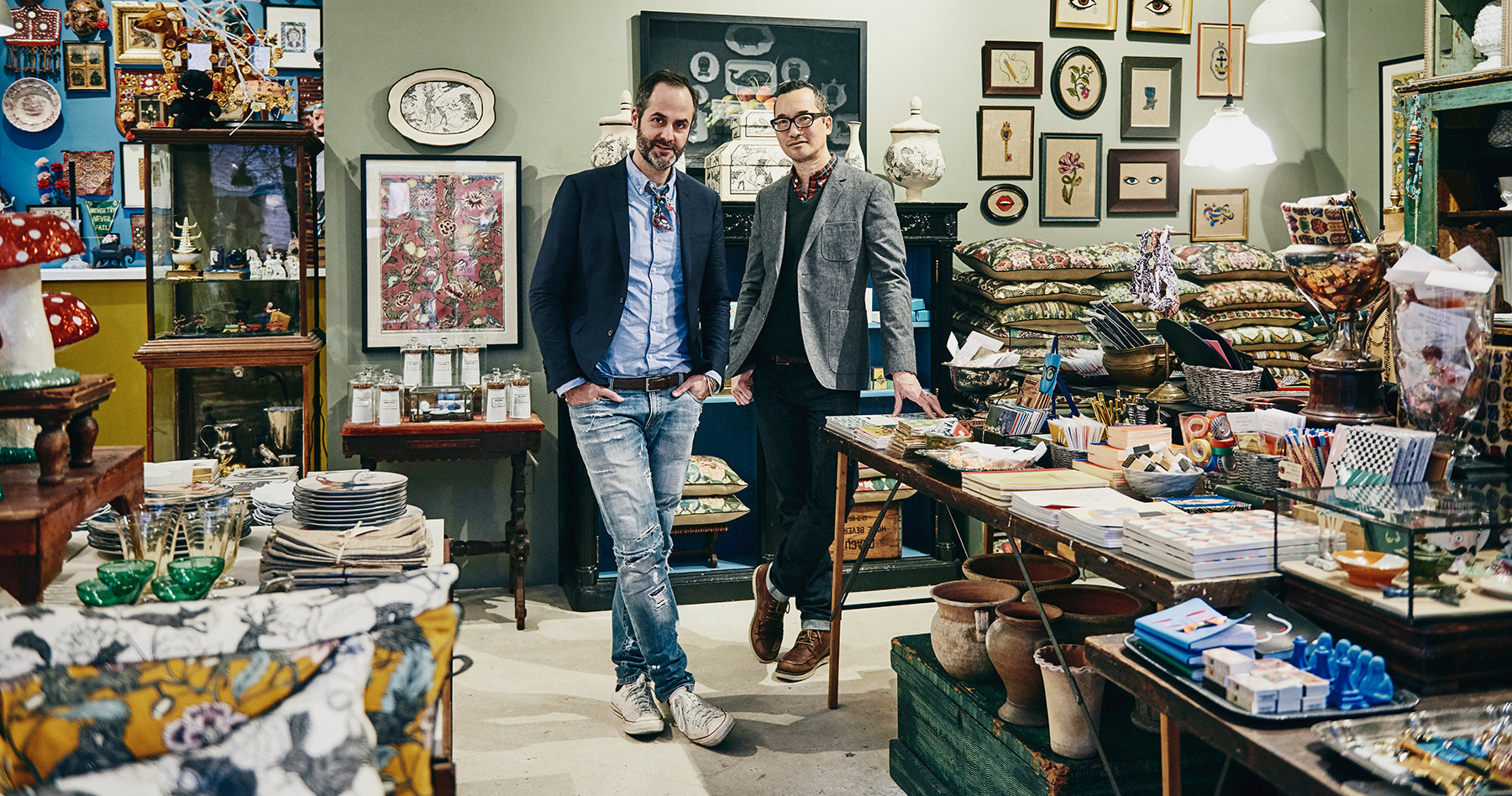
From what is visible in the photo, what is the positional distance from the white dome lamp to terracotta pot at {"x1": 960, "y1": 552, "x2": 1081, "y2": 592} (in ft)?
11.0

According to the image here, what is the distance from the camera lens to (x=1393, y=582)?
1.79 metres

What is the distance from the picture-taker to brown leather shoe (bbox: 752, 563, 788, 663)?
4.05m

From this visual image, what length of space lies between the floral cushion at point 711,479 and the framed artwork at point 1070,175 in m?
2.09

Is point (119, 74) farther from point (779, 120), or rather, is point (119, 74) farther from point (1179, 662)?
point (1179, 662)

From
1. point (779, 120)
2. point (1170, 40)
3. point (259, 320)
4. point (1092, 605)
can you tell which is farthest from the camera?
point (1170, 40)

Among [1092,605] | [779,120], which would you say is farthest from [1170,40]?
[1092,605]

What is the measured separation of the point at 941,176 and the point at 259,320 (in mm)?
3103

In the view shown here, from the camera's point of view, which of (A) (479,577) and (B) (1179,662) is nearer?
(B) (1179,662)

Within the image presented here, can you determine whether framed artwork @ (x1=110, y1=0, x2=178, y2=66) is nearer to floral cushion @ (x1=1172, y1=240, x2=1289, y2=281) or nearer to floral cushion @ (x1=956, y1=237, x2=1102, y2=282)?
floral cushion @ (x1=956, y1=237, x2=1102, y2=282)

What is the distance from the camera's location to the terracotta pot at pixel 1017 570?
10.3ft

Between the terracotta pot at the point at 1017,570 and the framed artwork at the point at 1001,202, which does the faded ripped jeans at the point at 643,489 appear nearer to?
the terracotta pot at the point at 1017,570

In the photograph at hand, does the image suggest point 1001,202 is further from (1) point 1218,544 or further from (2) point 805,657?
(1) point 1218,544

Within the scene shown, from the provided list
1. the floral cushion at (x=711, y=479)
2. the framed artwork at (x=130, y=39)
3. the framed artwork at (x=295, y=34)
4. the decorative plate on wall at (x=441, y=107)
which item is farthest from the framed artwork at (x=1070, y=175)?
the framed artwork at (x=130, y=39)

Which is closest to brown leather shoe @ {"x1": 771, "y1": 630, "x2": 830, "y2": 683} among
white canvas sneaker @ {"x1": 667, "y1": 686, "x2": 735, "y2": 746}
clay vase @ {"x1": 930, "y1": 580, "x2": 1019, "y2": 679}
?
white canvas sneaker @ {"x1": 667, "y1": 686, "x2": 735, "y2": 746}
